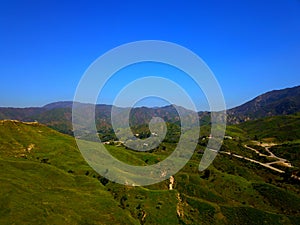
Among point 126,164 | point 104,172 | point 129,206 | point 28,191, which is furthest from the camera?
point 126,164

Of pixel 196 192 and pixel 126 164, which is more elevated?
pixel 126 164

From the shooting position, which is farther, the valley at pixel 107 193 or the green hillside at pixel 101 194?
the valley at pixel 107 193

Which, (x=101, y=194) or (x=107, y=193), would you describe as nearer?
(x=101, y=194)

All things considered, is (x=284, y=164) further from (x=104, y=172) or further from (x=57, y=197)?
(x=57, y=197)

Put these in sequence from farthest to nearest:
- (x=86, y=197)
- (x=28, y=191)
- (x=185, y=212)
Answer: (x=185, y=212)
(x=86, y=197)
(x=28, y=191)

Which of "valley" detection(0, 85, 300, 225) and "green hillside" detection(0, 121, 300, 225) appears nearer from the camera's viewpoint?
"green hillside" detection(0, 121, 300, 225)

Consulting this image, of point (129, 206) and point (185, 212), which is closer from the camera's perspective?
point (129, 206)

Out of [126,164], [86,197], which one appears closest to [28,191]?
[86,197]

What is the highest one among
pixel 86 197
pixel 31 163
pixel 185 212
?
pixel 31 163
